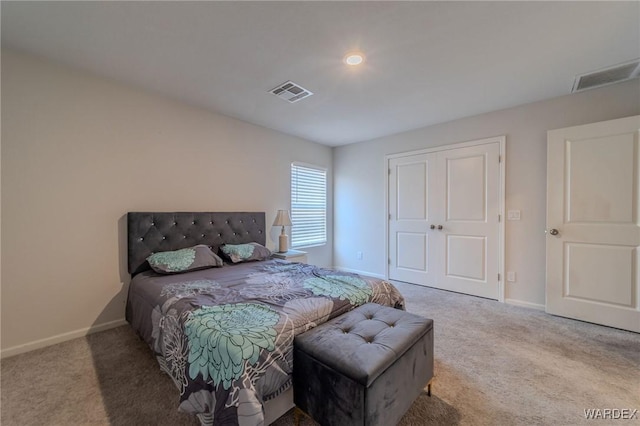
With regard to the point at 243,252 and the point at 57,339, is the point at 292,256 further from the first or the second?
the point at 57,339

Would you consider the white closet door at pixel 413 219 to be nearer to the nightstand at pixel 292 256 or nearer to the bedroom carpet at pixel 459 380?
the bedroom carpet at pixel 459 380

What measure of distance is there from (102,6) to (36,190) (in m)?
1.61

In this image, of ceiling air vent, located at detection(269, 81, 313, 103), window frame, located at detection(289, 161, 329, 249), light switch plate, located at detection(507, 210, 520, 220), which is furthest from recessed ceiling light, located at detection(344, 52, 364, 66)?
light switch plate, located at detection(507, 210, 520, 220)

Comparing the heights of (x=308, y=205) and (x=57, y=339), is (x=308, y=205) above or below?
above

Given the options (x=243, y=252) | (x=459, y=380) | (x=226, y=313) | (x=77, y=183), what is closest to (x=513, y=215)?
(x=459, y=380)

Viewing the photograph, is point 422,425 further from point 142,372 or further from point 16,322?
point 16,322

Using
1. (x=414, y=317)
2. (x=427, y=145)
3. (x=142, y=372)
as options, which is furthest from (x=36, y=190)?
(x=427, y=145)

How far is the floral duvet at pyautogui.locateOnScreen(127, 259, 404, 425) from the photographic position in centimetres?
117

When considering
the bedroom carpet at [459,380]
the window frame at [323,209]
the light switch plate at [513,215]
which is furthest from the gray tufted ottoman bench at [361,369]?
the window frame at [323,209]

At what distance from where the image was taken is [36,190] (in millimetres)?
2174

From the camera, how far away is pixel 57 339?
2.27m

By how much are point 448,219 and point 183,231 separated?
11.6 ft

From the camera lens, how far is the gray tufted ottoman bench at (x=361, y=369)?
1147 millimetres

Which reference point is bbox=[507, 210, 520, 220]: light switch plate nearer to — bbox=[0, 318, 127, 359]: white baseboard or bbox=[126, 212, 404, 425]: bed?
bbox=[126, 212, 404, 425]: bed
